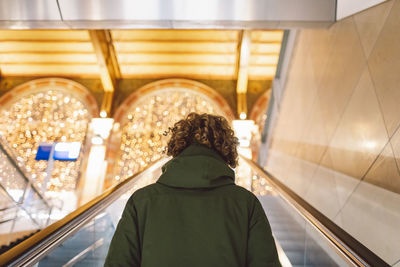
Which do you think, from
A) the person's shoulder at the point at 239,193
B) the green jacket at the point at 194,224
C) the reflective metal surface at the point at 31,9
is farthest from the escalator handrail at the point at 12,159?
the person's shoulder at the point at 239,193

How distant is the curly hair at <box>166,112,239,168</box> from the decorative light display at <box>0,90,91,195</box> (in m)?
7.89

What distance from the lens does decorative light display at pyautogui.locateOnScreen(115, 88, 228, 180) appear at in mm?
8539

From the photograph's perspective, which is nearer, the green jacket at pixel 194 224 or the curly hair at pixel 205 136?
the green jacket at pixel 194 224

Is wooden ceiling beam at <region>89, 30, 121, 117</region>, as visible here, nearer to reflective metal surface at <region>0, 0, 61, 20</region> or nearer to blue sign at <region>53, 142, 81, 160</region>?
blue sign at <region>53, 142, 81, 160</region>

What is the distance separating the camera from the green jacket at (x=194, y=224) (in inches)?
34.8

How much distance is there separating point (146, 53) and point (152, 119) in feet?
6.85

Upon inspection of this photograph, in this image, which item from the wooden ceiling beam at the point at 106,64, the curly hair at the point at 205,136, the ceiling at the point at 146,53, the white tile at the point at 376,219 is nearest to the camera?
the curly hair at the point at 205,136

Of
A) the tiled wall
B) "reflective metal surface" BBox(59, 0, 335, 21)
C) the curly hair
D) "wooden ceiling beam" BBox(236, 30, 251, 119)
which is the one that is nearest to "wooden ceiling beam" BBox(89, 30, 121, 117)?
"wooden ceiling beam" BBox(236, 30, 251, 119)

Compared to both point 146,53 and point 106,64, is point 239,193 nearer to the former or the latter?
point 106,64

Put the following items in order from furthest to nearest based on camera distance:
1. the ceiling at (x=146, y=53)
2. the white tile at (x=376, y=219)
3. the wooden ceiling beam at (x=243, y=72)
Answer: the ceiling at (x=146, y=53) < the wooden ceiling beam at (x=243, y=72) < the white tile at (x=376, y=219)

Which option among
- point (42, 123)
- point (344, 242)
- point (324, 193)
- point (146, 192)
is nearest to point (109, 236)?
point (146, 192)

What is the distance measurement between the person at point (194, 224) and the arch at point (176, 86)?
7623 millimetres

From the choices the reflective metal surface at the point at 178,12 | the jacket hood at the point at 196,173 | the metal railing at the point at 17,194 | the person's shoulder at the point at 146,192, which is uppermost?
the reflective metal surface at the point at 178,12

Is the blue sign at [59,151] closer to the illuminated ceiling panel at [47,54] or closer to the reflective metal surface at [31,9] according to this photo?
the illuminated ceiling panel at [47,54]
